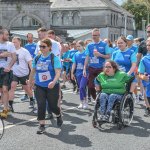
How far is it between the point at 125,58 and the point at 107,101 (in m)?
1.89

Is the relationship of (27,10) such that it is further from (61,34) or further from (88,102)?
(88,102)

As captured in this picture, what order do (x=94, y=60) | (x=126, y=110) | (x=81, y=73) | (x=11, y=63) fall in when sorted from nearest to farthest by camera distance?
(x=126, y=110) → (x=11, y=63) → (x=94, y=60) → (x=81, y=73)

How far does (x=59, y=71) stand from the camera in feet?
29.9

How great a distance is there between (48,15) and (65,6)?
20008 millimetres

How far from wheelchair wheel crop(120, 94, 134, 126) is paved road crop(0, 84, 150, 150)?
17 centimetres

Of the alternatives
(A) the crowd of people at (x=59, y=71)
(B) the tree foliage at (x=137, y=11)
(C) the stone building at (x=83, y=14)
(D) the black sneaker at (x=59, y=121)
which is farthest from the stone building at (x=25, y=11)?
(D) the black sneaker at (x=59, y=121)

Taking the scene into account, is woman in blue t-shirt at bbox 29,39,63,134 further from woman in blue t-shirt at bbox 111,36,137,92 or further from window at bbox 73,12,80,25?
window at bbox 73,12,80,25

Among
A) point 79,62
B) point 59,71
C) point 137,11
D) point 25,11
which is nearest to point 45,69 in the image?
point 59,71

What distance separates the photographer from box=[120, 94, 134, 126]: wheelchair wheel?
941cm

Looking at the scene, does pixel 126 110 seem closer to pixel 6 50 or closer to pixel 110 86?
pixel 110 86

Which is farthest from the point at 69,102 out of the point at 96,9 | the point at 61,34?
the point at 96,9

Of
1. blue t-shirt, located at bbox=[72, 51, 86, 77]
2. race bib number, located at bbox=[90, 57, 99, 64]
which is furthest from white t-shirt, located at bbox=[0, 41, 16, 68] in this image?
blue t-shirt, located at bbox=[72, 51, 86, 77]

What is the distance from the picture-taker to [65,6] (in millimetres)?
78250

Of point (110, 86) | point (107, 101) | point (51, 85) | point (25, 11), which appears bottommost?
point (107, 101)
